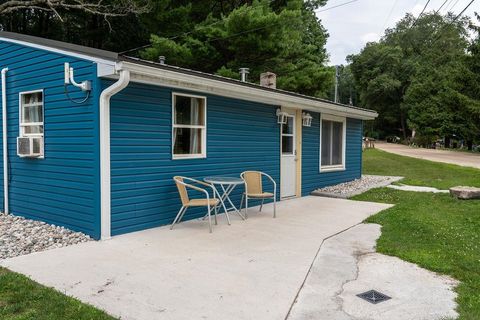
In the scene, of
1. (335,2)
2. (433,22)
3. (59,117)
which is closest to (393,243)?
(59,117)

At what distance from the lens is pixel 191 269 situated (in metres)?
3.88

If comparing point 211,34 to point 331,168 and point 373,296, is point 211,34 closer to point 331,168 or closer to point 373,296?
point 331,168

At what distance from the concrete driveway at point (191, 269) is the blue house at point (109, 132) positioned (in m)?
0.64

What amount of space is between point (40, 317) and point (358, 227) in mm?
4511

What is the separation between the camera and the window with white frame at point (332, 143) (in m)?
10.1

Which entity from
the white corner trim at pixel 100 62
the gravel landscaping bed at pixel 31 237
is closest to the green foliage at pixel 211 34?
the white corner trim at pixel 100 62

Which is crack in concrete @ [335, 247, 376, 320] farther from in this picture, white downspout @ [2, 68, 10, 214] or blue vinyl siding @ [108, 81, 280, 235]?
white downspout @ [2, 68, 10, 214]

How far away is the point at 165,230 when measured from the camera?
18.2ft

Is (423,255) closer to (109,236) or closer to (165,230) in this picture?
(165,230)

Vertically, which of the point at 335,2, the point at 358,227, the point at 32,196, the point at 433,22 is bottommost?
the point at 358,227

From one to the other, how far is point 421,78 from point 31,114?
40784mm

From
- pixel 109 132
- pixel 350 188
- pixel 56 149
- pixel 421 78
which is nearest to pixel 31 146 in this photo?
pixel 56 149

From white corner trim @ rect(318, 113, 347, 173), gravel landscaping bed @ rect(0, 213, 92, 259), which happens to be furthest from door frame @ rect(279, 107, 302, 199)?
gravel landscaping bed @ rect(0, 213, 92, 259)

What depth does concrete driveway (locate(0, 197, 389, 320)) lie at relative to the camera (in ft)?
9.95
